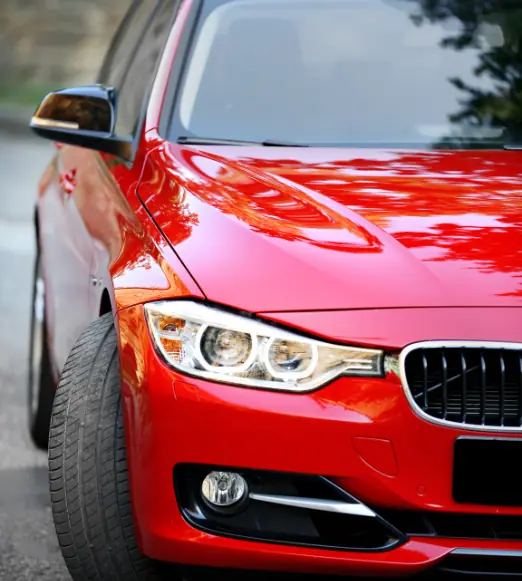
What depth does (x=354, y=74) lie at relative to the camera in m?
4.36

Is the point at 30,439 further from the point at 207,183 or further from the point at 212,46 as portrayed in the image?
the point at 207,183

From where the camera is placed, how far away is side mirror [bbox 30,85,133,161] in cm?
421

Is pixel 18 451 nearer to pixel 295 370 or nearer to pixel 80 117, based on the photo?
pixel 80 117

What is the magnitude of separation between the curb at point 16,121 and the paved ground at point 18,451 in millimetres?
7397

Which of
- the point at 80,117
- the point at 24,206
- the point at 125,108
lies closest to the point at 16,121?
the point at 24,206

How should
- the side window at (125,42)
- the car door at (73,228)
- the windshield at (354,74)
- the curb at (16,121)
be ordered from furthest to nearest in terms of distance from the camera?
the curb at (16,121) → the side window at (125,42) → the windshield at (354,74) → the car door at (73,228)

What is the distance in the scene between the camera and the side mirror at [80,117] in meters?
4.21

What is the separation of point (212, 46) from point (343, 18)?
1.50 ft

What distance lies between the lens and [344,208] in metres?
3.32

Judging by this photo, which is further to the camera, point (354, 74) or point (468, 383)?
point (354, 74)

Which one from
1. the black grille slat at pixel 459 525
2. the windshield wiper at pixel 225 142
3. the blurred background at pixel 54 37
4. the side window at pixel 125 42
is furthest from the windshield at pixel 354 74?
the blurred background at pixel 54 37

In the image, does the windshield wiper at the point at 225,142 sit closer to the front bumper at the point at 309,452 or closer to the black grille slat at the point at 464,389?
the front bumper at the point at 309,452

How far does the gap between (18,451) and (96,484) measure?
Result: 7.72 feet

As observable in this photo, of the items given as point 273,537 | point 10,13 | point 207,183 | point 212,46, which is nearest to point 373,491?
point 273,537
